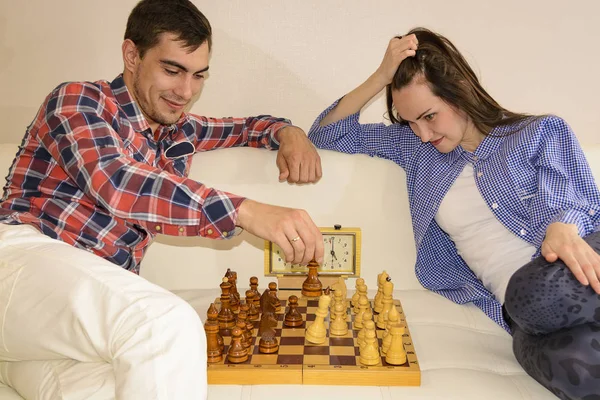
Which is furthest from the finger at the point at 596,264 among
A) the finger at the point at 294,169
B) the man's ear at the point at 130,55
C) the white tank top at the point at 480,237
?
the man's ear at the point at 130,55

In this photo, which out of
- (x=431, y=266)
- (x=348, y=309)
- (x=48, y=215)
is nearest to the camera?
(x=48, y=215)

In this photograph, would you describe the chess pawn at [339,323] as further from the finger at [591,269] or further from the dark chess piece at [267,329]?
the finger at [591,269]

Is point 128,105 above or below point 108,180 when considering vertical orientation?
above

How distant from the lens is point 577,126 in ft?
8.33

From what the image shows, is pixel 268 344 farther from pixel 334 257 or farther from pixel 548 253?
pixel 548 253

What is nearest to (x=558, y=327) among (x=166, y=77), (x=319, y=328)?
(x=319, y=328)

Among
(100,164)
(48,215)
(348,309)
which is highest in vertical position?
(100,164)

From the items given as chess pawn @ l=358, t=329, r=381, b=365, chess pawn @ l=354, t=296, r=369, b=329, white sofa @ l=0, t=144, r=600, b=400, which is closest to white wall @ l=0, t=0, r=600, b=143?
white sofa @ l=0, t=144, r=600, b=400

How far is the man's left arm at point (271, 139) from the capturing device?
2.05 metres

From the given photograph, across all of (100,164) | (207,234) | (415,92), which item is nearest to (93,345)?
(207,234)

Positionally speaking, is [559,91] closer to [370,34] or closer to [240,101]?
[370,34]

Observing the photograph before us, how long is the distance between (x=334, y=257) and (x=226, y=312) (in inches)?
19.5

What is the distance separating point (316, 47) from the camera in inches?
96.7

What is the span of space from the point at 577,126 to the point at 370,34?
98cm
